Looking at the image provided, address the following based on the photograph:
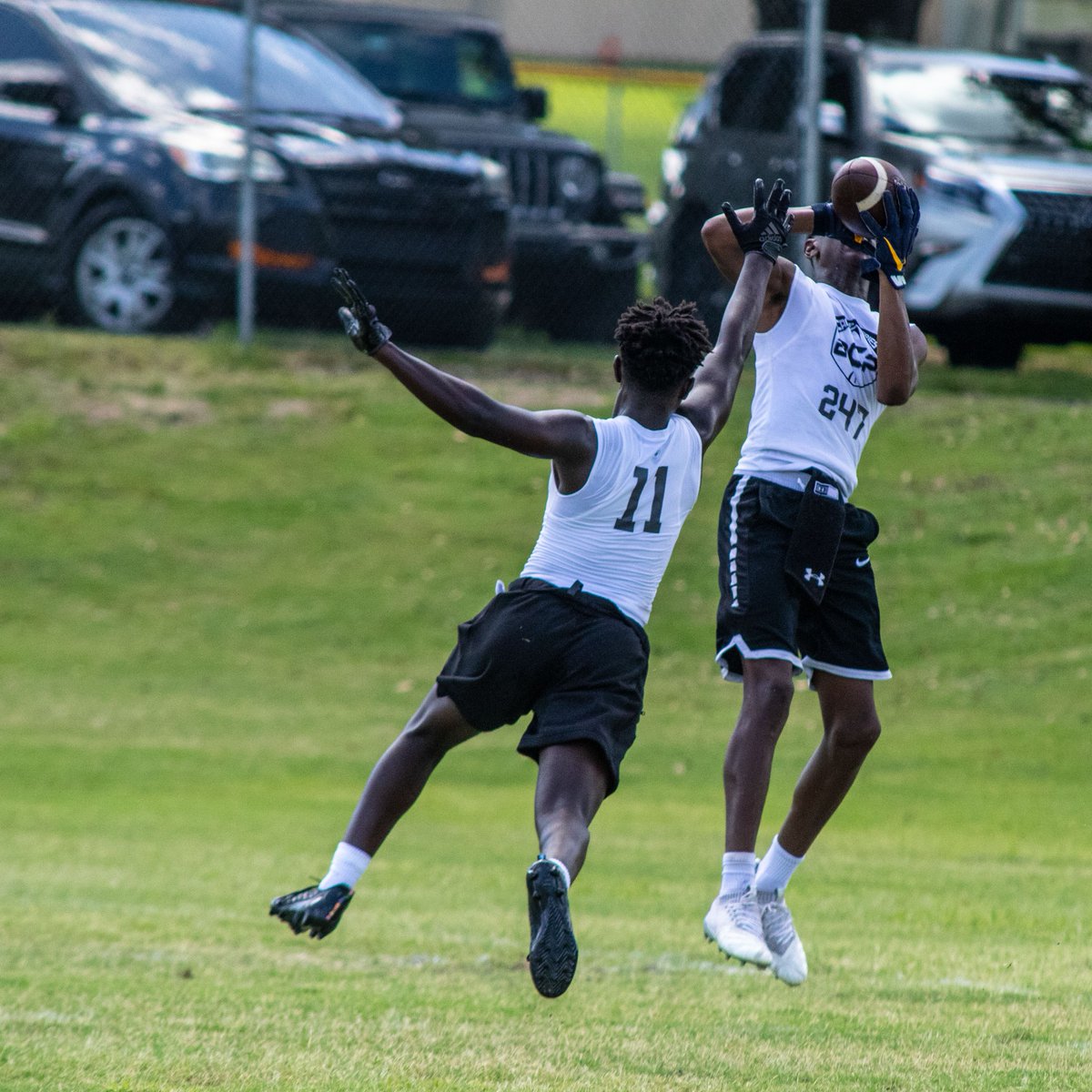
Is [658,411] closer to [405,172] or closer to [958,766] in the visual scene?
[958,766]

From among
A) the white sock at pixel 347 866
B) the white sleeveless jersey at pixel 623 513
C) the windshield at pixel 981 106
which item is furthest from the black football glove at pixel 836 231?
the windshield at pixel 981 106

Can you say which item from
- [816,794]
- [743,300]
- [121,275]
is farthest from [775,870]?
[121,275]

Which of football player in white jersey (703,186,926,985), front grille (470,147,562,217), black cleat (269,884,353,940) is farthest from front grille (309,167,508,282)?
black cleat (269,884,353,940)

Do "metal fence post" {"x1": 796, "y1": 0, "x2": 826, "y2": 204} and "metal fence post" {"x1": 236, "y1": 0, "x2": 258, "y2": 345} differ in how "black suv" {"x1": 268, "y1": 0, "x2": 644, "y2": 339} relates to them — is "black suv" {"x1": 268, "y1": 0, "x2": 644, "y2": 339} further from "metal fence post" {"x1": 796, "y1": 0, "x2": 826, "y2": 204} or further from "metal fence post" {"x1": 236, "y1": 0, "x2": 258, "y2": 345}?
"metal fence post" {"x1": 796, "y1": 0, "x2": 826, "y2": 204}

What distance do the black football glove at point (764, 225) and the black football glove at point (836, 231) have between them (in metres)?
0.11

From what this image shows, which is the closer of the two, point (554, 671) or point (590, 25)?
point (554, 671)

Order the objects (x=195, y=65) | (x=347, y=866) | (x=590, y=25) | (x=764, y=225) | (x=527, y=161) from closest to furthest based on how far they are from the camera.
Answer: (x=347, y=866) → (x=764, y=225) → (x=195, y=65) → (x=527, y=161) → (x=590, y=25)

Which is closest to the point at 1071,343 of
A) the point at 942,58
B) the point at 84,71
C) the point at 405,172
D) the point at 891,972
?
the point at 942,58

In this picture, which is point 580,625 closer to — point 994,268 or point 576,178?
point 994,268

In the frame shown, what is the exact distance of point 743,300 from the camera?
20.2 ft

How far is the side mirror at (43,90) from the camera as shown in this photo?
15.5m

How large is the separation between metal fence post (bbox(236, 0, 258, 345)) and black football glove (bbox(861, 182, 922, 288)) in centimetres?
952

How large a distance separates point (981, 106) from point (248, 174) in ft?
19.8

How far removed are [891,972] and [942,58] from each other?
36.9 feet
